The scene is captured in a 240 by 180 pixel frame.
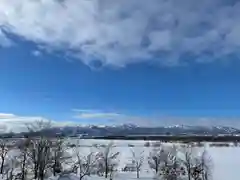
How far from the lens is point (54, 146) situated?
62.6m

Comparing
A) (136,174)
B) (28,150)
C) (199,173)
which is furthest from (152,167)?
(28,150)

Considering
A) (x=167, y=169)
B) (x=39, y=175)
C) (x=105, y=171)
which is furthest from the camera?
(x=105, y=171)

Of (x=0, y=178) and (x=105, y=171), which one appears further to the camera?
(x=105, y=171)

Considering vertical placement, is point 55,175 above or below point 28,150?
below

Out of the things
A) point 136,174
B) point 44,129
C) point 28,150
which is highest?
point 44,129

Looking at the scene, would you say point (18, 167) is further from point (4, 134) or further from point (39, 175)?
point (4, 134)

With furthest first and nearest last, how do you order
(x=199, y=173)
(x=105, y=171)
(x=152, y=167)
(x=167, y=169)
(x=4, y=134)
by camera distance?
(x=4, y=134) → (x=152, y=167) → (x=105, y=171) → (x=167, y=169) → (x=199, y=173)

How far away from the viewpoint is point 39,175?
1864 inches

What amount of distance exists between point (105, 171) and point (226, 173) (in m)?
21.1

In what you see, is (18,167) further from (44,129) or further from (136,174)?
(136,174)

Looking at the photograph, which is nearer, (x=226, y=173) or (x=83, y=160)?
(x=226, y=173)

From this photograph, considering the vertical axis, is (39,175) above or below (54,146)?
below

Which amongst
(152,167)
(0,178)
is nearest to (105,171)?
(152,167)

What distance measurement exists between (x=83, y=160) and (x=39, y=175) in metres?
20.5
